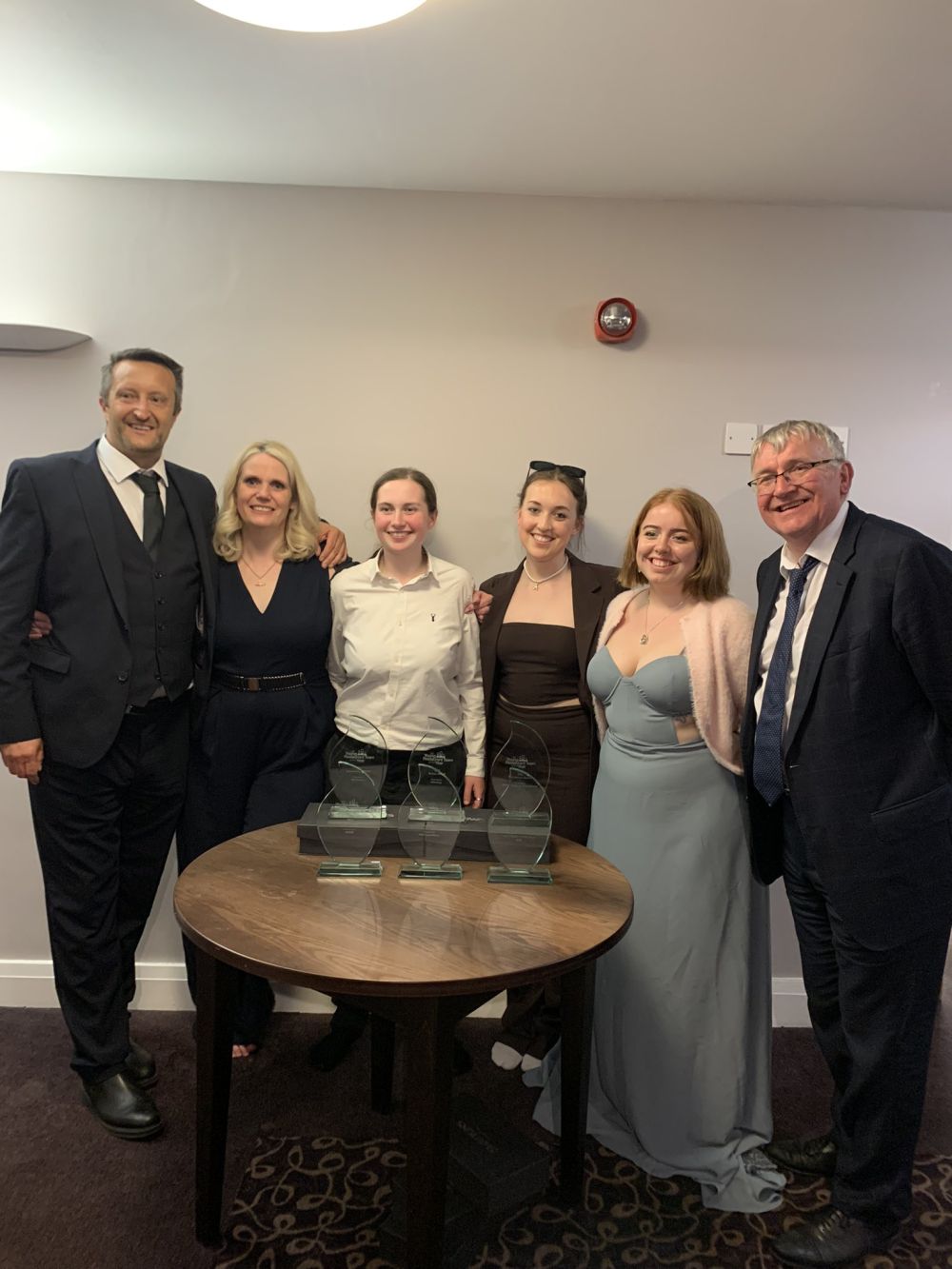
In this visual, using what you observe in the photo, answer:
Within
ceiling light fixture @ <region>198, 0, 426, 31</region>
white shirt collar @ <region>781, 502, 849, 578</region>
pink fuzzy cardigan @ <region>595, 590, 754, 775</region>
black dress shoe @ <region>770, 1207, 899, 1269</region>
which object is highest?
ceiling light fixture @ <region>198, 0, 426, 31</region>

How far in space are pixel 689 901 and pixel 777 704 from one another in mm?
558

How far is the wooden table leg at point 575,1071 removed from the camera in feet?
6.03

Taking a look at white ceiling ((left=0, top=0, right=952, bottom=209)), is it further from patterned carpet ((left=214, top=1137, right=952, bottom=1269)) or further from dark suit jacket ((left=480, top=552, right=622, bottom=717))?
patterned carpet ((left=214, top=1137, right=952, bottom=1269))

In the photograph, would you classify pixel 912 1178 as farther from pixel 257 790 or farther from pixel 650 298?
pixel 650 298

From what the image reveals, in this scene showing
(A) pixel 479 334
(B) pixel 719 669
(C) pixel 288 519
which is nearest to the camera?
(B) pixel 719 669

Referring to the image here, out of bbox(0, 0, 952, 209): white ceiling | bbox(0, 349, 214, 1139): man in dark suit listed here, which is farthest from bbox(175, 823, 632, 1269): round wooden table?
bbox(0, 0, 952, 209): white ceiling

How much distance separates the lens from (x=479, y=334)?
2.80 metres

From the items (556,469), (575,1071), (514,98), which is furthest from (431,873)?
(514,98)

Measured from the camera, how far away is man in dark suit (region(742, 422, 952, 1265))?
1769 millimetres

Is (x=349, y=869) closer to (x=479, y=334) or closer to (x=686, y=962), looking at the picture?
(x=686, y=962)

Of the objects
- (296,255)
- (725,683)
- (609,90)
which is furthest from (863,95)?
(296,255)

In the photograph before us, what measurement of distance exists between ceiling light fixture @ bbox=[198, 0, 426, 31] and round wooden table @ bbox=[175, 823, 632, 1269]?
1.69 m

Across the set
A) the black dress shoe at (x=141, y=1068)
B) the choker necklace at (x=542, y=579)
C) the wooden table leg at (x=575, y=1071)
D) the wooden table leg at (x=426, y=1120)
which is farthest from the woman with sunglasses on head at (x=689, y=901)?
the black dress shoe at (x=141, y=1068)

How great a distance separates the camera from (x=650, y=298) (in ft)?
9.20
